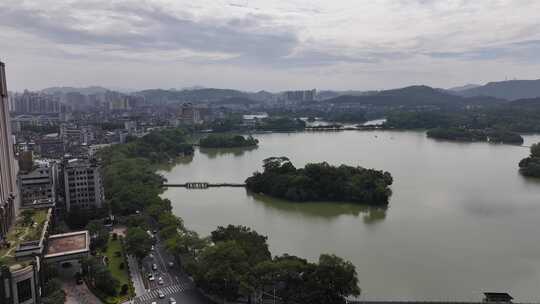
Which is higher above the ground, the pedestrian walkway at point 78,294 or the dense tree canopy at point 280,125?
the dense tree canopy at point 280,125

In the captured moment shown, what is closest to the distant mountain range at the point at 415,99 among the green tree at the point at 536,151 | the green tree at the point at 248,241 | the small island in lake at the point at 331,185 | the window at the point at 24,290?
the green tree at the point at 536,151

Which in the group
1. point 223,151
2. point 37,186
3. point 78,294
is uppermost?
point 37,186

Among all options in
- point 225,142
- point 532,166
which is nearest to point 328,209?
point 532,166

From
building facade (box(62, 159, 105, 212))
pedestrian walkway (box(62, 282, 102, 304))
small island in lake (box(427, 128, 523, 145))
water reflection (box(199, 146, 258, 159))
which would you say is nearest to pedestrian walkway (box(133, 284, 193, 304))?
pedestrian walkway (box(62, 282, 102, 304))

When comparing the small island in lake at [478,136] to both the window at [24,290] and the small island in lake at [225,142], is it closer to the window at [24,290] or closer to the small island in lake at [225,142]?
the small island in lake at [225,142]

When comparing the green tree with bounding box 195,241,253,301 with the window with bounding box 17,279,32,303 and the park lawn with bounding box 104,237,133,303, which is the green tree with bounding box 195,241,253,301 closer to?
the park lawn with bounding box 104,237,133,303

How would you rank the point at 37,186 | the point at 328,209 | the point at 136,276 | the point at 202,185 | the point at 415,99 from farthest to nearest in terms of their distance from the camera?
the point at 415,99
the point at 202,185
the point at 328,209
the point at 37,186
the point at 136,276

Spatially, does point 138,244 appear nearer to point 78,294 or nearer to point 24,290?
point 78,294
